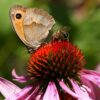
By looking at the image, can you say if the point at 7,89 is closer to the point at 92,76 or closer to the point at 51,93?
the point at 51,93

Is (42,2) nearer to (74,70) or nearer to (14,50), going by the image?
(14,50)

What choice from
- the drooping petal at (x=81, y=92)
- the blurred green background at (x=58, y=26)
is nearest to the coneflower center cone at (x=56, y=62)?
the drooping petal at (x=81, y=92)

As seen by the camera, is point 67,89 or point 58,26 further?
point 58,26

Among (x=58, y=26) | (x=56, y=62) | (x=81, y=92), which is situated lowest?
(x=81, y=92)

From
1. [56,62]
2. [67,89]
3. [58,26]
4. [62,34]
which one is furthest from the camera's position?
[58,26]

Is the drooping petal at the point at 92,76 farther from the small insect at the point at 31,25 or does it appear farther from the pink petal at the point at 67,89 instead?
the small insect at the point at 31,25

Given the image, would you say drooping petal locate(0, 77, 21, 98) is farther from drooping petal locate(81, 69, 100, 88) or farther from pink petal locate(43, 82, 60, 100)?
drooping petal locate(81, 69, 100, 88)

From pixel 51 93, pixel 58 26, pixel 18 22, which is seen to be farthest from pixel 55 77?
pixel 58 26
